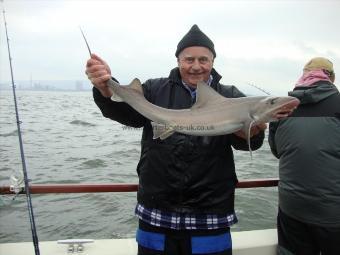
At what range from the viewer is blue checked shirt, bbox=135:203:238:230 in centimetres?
334

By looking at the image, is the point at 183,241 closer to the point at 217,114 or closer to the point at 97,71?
the point at 217,114

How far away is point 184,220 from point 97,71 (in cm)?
133

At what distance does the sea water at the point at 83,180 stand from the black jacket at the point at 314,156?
2175 millimetres

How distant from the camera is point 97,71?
319 cm

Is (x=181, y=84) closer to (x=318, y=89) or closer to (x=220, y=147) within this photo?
(x=220, y=147)

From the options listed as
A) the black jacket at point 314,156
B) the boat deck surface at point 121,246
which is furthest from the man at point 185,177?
the boat deck surface at point 121,246

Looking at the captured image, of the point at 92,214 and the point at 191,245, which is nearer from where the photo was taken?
the point at 191,245

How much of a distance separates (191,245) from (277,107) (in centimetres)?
129

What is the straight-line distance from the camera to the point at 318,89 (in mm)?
Answer: 3975

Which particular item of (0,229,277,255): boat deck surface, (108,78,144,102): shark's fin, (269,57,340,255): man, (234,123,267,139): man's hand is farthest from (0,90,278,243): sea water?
(234,123,267,139): man's hand

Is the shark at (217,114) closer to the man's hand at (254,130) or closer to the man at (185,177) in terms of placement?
the man's hand at (254,130)

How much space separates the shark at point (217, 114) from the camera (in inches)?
116

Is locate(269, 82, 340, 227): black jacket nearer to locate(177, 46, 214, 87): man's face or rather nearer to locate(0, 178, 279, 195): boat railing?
locate(177, 46, 214, 87): man's face

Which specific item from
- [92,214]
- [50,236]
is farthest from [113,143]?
[50,236]
